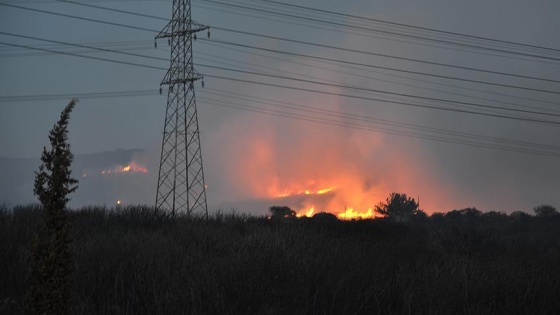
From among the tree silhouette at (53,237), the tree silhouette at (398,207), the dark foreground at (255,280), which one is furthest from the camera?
the tree silhouette at (398,207)

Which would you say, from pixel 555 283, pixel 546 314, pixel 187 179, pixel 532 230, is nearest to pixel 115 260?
pixel 546 314

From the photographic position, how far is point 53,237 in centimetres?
475

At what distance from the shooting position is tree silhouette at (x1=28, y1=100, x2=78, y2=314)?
4.73 metres

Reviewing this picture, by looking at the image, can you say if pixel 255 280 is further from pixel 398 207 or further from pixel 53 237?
pixel 398 207

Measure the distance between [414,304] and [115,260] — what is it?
603 centimetres

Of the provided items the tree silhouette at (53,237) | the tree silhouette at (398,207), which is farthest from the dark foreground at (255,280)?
the tree silhouette at (398,207)

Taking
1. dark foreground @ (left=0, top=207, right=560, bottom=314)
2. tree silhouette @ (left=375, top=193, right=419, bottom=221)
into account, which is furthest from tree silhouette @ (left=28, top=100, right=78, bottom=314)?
tree silhouette @ (left=375, top=193, right=419, bottom=221)

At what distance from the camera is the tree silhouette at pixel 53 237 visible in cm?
473

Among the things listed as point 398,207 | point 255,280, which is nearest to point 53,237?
point 255,280

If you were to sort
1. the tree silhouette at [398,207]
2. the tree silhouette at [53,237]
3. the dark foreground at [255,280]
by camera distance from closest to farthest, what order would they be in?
the tree silhouette at [53,237]
the dark foreground at [255,280]
the tree silhouette at [398,207]

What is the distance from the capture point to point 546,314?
12.0 m

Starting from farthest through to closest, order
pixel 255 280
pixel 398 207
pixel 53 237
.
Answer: pixel 398 207 < pixel 255 280 < pixel 53 237

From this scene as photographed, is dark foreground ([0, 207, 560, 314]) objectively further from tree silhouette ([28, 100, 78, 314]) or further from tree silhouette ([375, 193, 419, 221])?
tree silhouette ([375, 193, 419, 221])

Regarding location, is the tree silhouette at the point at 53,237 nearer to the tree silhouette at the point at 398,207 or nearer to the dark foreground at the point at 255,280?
the dark foreground at the point at 255,280
